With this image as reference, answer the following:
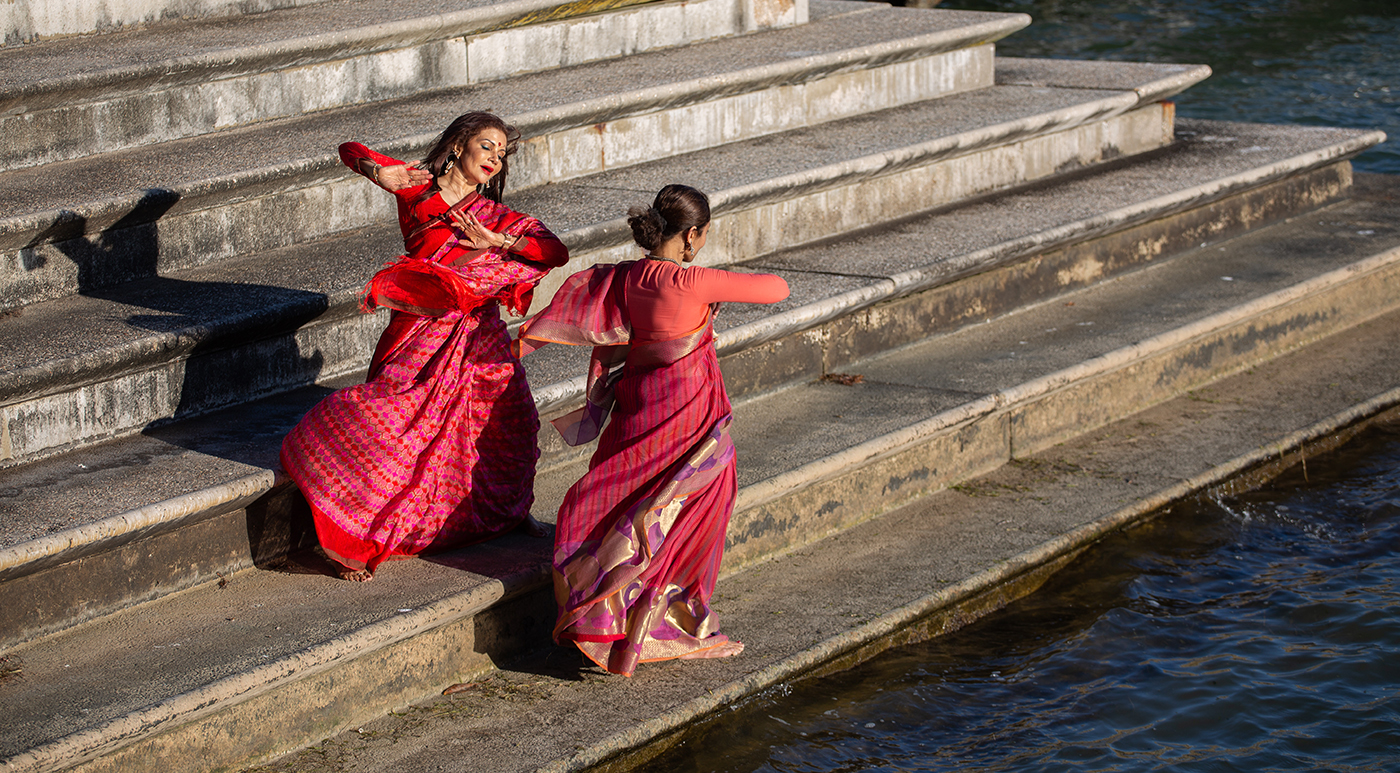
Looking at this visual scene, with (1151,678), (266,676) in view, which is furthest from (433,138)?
(1151,678)

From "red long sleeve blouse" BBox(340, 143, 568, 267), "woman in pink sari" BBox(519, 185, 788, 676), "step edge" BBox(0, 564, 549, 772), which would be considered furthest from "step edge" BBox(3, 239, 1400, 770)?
"red long sleeve blouse" BBox(340, 143, 568, 267)

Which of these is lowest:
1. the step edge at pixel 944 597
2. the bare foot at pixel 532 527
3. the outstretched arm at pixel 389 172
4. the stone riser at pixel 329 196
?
the step edge at pixel 944 597

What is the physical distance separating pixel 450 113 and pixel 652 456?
8.91 ft

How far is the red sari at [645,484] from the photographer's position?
402cm

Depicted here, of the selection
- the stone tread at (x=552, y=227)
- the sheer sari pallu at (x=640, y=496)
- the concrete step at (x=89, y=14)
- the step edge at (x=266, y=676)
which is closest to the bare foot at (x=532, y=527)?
the step edge at (x=266, y=676)

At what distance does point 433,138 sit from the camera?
5805 millimetres

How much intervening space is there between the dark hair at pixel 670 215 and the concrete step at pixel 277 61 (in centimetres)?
261

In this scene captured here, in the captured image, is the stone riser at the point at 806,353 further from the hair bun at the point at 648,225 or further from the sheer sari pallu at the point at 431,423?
the hair bun at the point at 648,225

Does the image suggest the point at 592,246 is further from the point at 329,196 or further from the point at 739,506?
the point at 739,506

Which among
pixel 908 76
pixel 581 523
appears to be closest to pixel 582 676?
pixel 581 523

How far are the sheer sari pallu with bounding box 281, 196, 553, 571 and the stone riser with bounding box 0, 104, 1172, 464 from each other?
665 millimetres

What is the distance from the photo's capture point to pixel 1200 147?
8.54m

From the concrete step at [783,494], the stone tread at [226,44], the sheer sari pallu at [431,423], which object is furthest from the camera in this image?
the stone tread at [226,44]

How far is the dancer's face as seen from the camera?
4.22 metres
